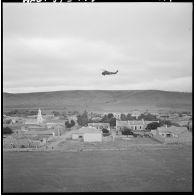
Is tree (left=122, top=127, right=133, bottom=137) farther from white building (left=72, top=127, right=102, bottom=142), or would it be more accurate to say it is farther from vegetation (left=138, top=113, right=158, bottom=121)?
white building (left=72, top=127, right=102, bottom=142)

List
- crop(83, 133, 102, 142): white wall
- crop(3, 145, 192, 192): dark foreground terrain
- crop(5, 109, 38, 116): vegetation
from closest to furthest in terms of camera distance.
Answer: crop(3, 145, 192, 192): dark foreground terrain, crop(5, 109, 38, 116): vegetation, crop(83, 133, 102, 142): white wall

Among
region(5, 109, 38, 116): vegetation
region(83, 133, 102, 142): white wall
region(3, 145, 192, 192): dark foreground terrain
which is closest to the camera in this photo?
region(3, 145, 192, 192): dark foreground terrain

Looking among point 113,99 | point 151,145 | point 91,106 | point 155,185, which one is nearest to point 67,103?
point 91,106

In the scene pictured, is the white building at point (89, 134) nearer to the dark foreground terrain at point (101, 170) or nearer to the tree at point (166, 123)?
the dark foreground terrain at point (101, 170)

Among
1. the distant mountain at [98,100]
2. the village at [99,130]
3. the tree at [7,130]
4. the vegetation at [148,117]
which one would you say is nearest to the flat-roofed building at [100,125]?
the village at [99,130]

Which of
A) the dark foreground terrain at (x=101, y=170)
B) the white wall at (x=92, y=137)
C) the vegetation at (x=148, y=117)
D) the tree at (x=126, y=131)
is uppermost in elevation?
the vegetation at (x=148, y=117)

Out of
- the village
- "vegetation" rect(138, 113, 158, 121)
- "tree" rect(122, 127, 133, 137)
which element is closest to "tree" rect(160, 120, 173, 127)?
the village

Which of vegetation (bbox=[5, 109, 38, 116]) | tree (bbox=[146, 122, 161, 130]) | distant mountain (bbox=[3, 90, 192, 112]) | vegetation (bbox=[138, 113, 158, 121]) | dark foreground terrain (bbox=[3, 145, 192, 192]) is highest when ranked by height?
distant mountain (bbox=[3, 90, 192, 112])
